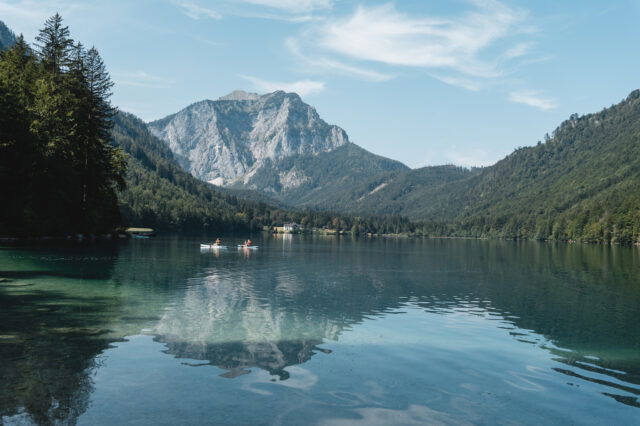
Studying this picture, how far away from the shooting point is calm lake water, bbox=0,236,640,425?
16.5 m

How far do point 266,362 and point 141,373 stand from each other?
5515 millimetres

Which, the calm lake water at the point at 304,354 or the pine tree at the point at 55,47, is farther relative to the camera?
the pine tree at the point at 55,47

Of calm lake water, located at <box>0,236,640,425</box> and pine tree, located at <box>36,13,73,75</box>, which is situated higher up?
pine tree, located at <box>36,13,73,75</box>

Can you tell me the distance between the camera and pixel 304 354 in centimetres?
2427

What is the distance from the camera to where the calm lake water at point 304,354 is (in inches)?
650

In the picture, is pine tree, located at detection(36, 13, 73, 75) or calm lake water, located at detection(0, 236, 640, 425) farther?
pine tree, located at detection(36, 13, 73, 75)

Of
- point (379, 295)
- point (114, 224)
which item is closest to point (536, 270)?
point (379, 295)

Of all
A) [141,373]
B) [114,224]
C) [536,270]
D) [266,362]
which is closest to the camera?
[141,373]

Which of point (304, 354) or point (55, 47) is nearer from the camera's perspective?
point (304, 354)

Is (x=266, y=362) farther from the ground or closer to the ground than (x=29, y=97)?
closer to the ground

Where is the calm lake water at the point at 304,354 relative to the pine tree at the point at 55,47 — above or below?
below

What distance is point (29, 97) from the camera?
279 ft

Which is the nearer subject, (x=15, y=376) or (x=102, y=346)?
(x=15, y=376)

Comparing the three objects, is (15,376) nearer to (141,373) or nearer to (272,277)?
(141,373)
